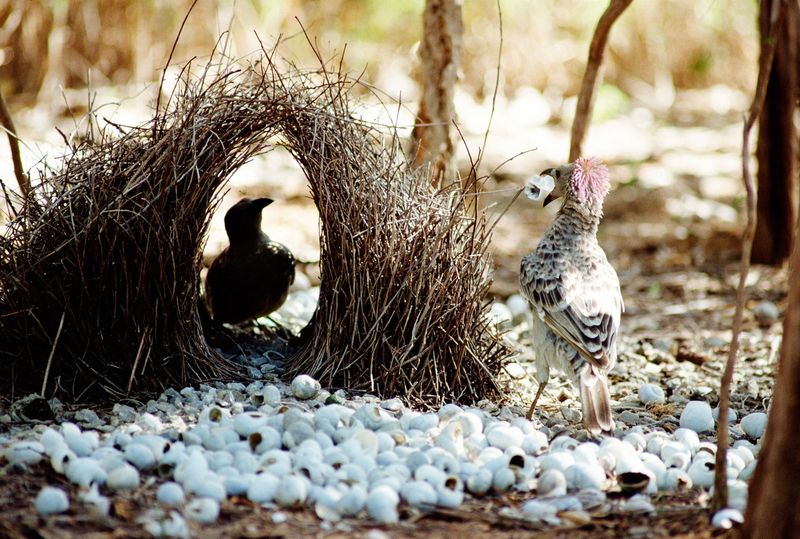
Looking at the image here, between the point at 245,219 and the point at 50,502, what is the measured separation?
197cm

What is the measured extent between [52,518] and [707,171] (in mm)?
7464

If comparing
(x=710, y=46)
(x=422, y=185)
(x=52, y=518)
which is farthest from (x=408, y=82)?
(x=52, y=518)

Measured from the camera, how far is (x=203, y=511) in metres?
2.56

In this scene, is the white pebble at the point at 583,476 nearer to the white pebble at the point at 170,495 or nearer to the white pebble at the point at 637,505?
the white pebble at the point at 637,505

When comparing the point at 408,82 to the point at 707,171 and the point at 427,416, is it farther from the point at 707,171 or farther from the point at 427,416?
the point at 427,416

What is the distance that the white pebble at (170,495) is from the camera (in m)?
2.62

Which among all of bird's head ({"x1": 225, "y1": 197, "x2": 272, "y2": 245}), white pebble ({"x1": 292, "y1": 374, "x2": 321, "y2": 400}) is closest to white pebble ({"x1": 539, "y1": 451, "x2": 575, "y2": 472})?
white pebble ({"x1": 292, "y1": 374, "x2": 321, "y2": 400})

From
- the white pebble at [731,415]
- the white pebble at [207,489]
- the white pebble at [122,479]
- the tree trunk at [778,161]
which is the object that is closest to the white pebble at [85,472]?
the white pebble at [122,479]

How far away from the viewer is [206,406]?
135 inches

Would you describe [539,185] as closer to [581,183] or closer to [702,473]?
[581,183]

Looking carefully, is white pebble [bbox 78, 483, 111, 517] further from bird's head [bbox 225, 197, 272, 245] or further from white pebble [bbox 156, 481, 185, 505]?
bird's head [bbox 225, 197, 272, 245]

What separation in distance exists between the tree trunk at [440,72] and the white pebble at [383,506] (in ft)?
7.26

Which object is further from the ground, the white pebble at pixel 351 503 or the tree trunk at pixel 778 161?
the tree trunk at pixel 778 161

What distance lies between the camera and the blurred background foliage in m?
8.95
